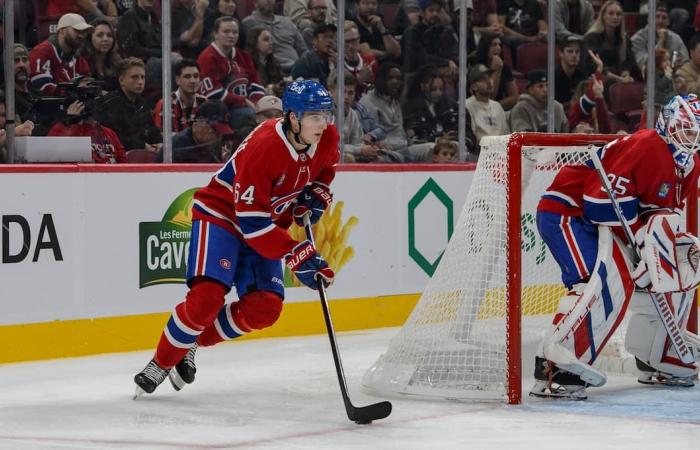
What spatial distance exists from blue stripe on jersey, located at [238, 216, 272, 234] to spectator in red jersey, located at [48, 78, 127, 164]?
6.20ft

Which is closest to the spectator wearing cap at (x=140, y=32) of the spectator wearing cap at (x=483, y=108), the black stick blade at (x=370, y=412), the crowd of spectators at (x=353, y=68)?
the crowd of spectators at (x=353, y=68)

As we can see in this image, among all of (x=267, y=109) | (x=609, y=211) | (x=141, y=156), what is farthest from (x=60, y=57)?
(x=609, y=211)

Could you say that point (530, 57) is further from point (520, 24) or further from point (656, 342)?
point (656, 342)

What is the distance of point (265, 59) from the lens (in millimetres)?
7000

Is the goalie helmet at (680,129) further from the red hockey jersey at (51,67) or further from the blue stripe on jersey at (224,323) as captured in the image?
the red hockey jersey at (51,67)

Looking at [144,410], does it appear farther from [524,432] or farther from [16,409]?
[524,432]

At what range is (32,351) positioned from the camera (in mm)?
5652

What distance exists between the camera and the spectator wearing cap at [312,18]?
23.5 feet

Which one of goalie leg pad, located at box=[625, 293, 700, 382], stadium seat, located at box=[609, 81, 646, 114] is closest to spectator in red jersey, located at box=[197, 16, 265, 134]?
goalie leg pad, located at box=[625, 293, 700, 382]

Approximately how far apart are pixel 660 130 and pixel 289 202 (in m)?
1.31

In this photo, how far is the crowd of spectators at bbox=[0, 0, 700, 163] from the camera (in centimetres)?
609

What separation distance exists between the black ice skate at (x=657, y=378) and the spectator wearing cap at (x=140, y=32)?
2.66 m

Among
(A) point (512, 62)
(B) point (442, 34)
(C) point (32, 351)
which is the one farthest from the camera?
(A) point (512, 62)

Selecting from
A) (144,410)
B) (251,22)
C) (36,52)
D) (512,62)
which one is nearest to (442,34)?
(512,62)
